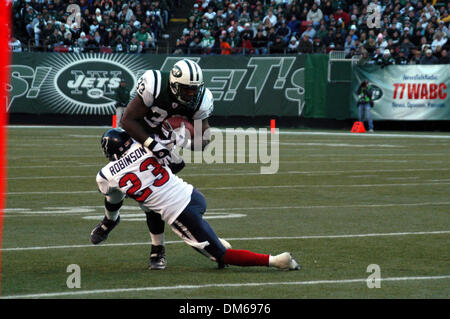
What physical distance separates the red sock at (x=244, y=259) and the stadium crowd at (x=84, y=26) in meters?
26.5

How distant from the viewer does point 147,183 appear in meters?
7.09

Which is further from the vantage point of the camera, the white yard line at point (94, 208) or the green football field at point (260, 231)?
the white yard line at point (94, 208)

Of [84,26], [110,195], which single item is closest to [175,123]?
[110,195]

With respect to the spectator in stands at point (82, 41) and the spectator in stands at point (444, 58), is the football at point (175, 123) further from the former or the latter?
the spectator in stands at point (82, 41)

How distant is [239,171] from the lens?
53.7ft

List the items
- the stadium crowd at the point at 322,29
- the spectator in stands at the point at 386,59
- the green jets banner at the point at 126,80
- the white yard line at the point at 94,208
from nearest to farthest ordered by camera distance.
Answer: the white yard line at the point at 94,208 → the stadium crowd at the point at 322,29 → the spectator in stands at the point at 386,59 → the green jets banner at the point at 126,80

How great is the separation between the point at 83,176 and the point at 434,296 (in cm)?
996

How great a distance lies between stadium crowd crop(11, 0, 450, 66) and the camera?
30375 mm

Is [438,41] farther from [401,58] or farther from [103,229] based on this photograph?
[103,229]

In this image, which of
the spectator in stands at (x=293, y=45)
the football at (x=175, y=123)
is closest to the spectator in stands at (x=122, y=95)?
the spectator in stands at (x=293, y=45)

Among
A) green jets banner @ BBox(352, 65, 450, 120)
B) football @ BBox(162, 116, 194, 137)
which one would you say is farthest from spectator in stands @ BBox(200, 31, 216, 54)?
football @ BBox(162, 116, 194, 137)

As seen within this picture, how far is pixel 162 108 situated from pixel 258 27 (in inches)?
1017

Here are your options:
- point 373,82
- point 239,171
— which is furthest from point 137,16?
point 239,171

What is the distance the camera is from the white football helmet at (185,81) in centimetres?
705
